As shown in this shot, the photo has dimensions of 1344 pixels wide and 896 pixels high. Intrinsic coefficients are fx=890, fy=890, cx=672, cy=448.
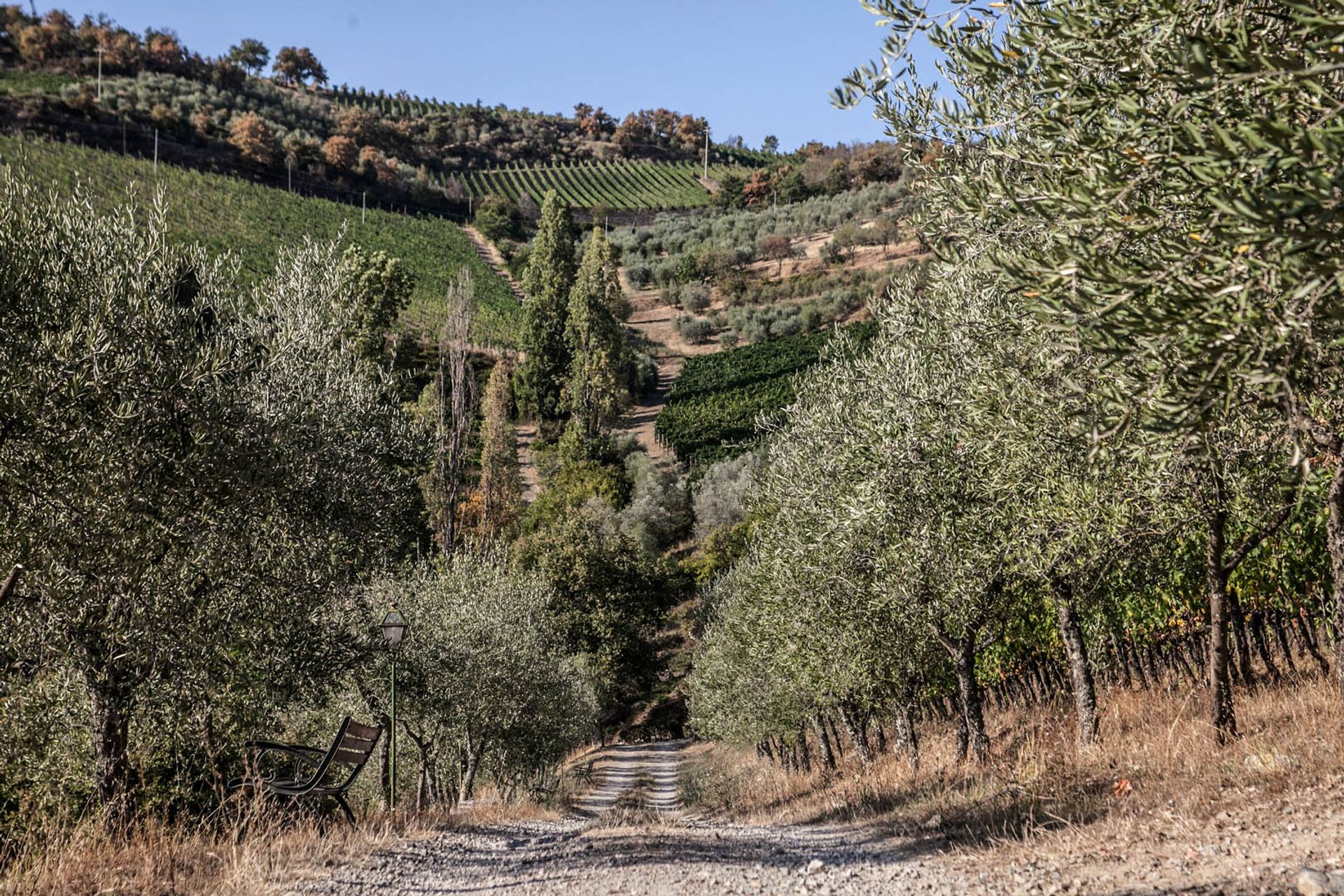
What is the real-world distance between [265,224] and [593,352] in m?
39.0

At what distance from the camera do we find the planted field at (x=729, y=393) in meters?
78.5

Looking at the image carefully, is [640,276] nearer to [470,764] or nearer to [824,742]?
[824,742]

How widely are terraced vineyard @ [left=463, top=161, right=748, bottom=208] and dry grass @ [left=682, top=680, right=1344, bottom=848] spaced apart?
152567 millimetres

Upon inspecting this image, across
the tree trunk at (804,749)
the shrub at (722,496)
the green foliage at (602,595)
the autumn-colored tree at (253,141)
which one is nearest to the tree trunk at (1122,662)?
the tree trunk at (804,749)

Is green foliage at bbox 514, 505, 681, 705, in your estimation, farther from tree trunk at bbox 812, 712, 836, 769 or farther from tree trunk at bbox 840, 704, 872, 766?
tree trunk at bbox 840, 704, 872, 766

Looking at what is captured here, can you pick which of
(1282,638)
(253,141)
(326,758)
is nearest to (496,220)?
(253,141)

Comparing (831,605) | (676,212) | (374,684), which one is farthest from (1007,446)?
(676,212)

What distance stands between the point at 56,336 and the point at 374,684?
1203cm

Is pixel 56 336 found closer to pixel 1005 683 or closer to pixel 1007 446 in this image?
pixel 1007 446

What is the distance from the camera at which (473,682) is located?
22.7 m

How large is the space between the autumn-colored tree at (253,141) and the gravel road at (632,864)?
113551mm

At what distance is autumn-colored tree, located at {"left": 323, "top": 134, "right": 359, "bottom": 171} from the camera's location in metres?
121

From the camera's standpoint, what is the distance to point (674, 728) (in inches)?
2212

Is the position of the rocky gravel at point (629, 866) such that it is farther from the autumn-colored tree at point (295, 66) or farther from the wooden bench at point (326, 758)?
the autumn-colored tree at point (295, 66)
